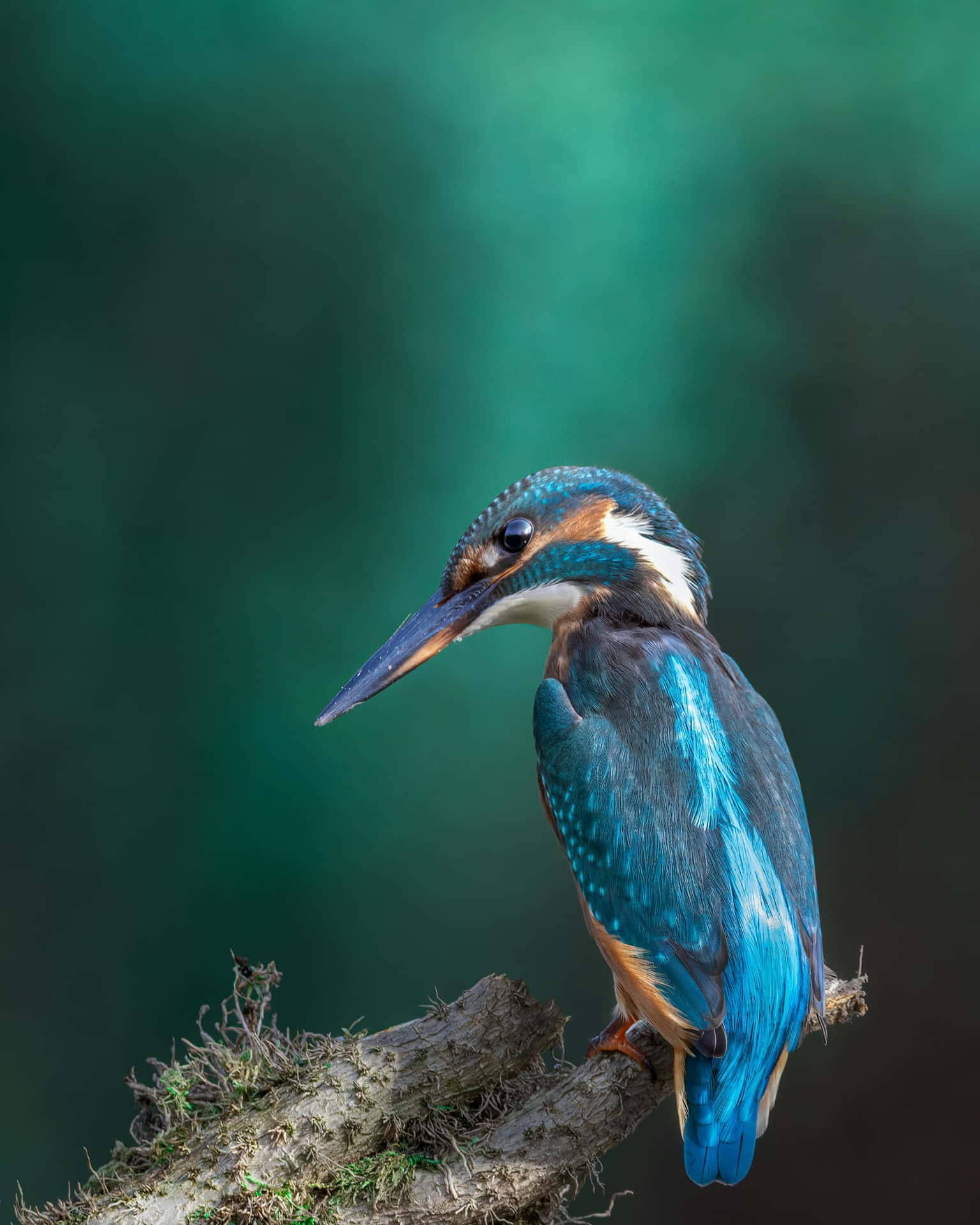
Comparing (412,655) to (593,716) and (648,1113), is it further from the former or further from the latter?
(648,1113)

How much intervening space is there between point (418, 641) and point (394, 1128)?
27.7 inches

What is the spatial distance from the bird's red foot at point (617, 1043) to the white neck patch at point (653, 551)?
635 millimetres

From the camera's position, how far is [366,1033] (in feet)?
5.38

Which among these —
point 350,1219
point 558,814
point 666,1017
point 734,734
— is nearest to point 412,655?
point 558,814

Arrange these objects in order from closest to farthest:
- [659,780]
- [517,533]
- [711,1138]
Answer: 1. [711,1138]
2. [659,780]
3. [517,533]

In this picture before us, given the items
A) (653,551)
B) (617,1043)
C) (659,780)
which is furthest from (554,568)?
(617,1043)

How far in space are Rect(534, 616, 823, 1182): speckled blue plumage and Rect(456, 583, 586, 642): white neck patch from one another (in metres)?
0.07

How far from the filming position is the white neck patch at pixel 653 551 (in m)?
1.82

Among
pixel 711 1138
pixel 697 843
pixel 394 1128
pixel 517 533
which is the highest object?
pixel 517 533

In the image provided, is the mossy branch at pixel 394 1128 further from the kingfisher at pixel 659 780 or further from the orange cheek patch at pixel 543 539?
the orange cheek patch at pixel 543 539

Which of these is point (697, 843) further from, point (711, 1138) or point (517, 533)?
point (517, 533)

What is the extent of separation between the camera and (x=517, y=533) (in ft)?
5.82

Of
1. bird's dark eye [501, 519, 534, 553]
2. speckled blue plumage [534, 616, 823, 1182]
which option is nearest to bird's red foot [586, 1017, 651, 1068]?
speckled blue plumage [534, 616, 823, 1182]

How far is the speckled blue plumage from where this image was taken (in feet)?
4.89
